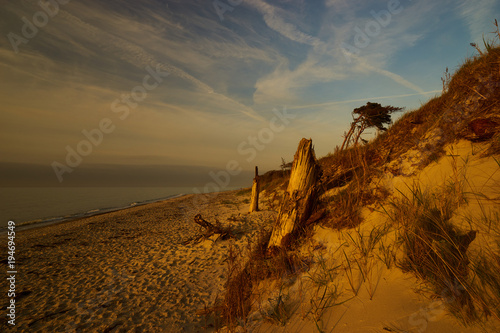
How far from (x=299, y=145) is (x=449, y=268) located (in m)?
3.46

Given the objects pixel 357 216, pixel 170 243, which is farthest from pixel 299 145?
pixel 170 243

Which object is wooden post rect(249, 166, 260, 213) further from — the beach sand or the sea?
the sea

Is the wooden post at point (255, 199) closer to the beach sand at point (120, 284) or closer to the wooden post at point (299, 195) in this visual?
the beach sand at point (120, 284)

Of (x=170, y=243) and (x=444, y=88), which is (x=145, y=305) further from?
(x=444, y=88)

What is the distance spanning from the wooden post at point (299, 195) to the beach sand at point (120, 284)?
212cm

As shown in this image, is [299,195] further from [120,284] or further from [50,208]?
[50,208]

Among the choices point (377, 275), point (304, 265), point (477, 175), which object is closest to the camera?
point (377, 275)

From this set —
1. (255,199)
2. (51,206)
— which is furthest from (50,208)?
(255,199)

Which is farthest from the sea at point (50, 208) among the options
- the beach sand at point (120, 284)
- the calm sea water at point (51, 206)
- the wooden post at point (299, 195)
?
the wooden post at point (299, 195)

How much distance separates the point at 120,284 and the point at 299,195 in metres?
5.12

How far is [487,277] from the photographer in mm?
1808

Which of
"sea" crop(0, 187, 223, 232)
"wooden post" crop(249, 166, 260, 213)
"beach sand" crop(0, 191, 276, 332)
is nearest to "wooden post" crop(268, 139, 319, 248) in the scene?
"beach sand" crop(0, 191, 276, 332)

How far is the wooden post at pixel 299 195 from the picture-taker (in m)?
4.84

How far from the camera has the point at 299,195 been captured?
4898 mm
